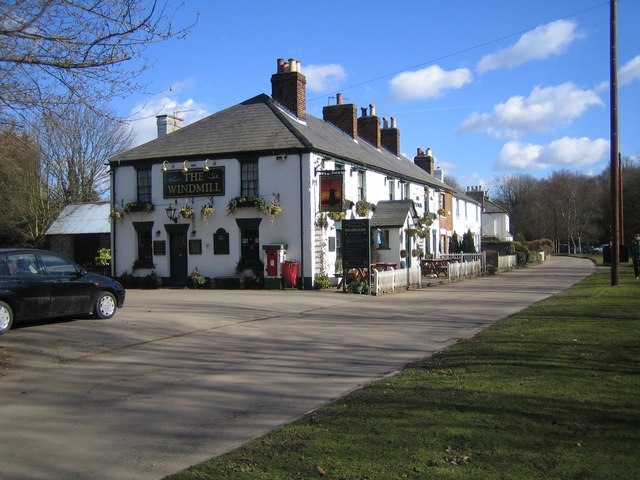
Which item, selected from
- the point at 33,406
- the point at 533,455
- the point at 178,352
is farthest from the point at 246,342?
the point at 533,455

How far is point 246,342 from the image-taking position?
36.8ft

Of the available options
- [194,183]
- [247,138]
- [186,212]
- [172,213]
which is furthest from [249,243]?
[247,138]

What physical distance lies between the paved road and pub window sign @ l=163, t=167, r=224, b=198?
939 centimetres

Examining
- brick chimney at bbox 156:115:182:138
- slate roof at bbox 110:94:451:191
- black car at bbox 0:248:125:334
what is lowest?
black car at bbox 0:248:125:334

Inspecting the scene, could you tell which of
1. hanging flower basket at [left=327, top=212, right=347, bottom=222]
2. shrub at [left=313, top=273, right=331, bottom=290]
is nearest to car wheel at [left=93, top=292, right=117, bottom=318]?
shrub at [left=313, top=273, right=331, bottom=290]

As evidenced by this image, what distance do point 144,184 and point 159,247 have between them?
3021 mm

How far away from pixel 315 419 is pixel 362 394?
1086 millimetres

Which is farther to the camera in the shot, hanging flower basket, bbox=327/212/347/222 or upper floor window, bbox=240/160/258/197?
upper floor window, bbox=240/160/258/197

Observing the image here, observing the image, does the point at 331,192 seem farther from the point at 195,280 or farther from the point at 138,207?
the point at 138,207

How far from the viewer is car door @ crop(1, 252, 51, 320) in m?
11.1

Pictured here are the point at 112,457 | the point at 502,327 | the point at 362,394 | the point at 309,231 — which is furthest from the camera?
the point at 309,231

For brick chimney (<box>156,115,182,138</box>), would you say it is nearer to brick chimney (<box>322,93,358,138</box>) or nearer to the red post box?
brick chimney (<box>322,93,358,138</box>)

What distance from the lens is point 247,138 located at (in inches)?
998

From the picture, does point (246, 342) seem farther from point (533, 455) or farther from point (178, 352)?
point (533, 455)
